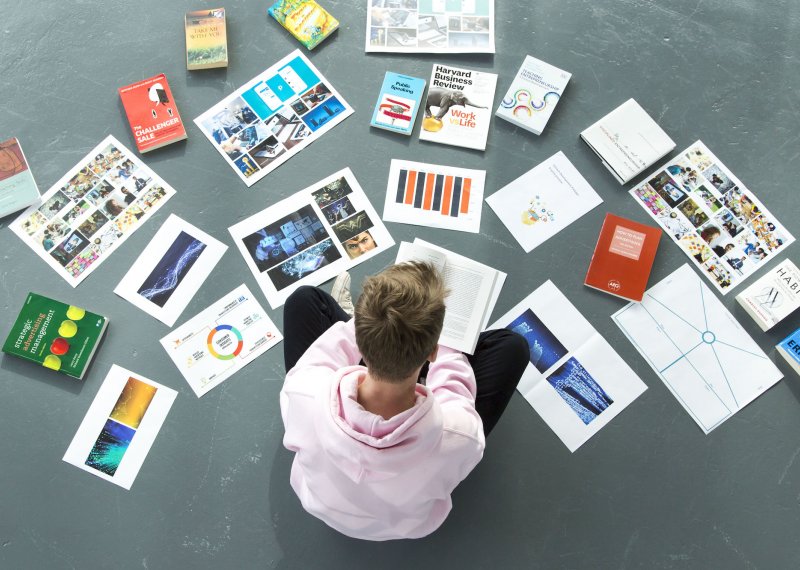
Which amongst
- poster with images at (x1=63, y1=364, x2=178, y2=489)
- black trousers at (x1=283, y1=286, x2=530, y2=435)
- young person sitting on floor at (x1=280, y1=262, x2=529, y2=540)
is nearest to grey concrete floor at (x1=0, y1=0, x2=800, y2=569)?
poster with images at (x1=63, y1=364, x2=178, y2=489)

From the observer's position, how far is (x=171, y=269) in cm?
176

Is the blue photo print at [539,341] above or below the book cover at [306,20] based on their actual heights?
below

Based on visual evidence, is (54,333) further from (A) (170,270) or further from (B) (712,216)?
(B) (712,216)

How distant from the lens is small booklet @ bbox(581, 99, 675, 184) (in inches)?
69.5

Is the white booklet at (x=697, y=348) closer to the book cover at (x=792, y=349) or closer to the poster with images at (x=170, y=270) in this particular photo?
the book cover at (x=792, y=349)

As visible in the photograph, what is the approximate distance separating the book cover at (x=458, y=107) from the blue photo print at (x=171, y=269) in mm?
741

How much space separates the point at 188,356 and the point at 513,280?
93 cm

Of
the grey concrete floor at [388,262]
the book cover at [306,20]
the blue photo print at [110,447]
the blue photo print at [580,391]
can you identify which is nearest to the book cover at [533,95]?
the grey concrete floor at [388,262]

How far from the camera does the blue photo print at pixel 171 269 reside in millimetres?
1747

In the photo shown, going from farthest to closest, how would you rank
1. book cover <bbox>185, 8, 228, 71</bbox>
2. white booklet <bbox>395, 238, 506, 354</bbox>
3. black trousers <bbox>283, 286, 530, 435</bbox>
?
1. book cover <bbox>185, 8, 228, 71</bbox>
2. white booklet <bbox>395, 238, 506, 354</bbox>
3. black trousers <bbox>283, 286, 530, 435</bbox>

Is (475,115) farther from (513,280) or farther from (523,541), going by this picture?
(523,541)

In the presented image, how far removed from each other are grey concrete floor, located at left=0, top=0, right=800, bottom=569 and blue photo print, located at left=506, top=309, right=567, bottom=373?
2.7 inches

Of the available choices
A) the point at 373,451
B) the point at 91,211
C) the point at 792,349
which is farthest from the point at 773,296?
the point at 91,211

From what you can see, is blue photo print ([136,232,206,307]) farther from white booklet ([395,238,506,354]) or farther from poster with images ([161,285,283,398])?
white booklet ([395,238,506,354])
